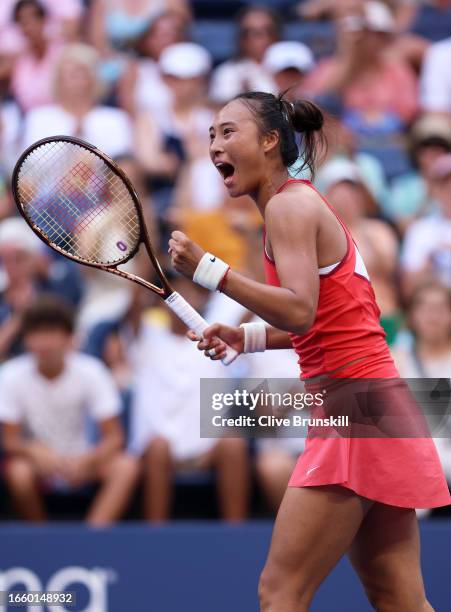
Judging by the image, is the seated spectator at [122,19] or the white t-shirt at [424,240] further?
the seated spectator at [122,19]

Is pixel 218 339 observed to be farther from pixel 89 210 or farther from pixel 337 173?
pixel 337 173

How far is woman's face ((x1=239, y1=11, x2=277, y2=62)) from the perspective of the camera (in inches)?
279

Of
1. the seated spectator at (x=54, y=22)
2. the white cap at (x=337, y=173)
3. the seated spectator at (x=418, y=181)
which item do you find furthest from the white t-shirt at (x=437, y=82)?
the seated spectator at (x=54, y=22)

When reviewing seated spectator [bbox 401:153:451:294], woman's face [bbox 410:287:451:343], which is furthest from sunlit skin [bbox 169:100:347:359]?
seated spectator [bbox 401:153:451:294]

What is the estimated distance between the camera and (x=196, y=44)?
745 centimetres

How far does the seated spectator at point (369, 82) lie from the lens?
6828 mm

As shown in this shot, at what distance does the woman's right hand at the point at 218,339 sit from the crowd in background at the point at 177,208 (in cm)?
83

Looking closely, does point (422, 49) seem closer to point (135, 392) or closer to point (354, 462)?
point (135, 392)

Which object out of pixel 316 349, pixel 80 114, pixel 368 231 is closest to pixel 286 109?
pixel 316 349

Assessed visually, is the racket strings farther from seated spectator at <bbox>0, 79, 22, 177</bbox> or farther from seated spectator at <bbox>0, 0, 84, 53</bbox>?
seated spectator at <bbox>0, 0, 84, 53</bbox>

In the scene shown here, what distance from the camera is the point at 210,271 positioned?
2854mm

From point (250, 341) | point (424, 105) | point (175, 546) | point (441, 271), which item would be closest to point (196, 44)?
point (424, 105)

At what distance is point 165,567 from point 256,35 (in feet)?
12.5

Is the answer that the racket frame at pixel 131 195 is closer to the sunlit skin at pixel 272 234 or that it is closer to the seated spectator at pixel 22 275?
the sunlit skin at pixel 272 234
